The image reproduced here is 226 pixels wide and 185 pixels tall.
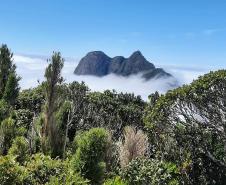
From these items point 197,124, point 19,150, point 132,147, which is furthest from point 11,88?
point 197,124

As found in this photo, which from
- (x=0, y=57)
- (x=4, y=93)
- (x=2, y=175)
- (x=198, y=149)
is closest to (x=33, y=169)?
(x=2, y=175)

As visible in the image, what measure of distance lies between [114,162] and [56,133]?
2.79m

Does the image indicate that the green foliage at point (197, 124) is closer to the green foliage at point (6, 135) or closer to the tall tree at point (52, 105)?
the tall tree at point (52, 105)

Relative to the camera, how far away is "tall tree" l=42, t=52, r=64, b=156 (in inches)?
757

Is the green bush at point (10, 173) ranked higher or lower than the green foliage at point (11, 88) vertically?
lower

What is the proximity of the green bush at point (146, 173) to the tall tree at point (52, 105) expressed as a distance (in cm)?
541

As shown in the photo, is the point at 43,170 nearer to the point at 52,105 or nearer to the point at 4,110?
the point at 52,105

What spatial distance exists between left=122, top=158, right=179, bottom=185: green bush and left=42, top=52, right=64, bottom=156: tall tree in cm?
541

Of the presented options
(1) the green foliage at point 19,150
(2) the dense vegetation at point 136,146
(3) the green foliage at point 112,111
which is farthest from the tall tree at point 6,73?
(1) the green foliage at point 19,150

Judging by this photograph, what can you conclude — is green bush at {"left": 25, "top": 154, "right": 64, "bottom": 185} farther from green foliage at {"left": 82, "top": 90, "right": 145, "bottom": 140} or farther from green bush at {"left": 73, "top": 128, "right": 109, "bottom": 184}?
green foliage at {"left": 82, "top": 90, "right": 145, "bottom": 140}

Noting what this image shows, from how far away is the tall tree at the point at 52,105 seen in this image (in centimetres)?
1923

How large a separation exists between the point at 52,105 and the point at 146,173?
657 cm

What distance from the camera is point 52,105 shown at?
760 inches

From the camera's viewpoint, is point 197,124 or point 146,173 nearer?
point 146,173
